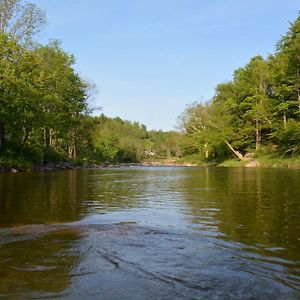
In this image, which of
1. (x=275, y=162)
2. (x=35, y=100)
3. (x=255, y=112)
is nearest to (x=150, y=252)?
(x=35, y=100)

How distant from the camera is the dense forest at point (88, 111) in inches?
1533

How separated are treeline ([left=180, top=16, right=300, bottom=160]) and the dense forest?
0.12 meters

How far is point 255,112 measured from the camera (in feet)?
199

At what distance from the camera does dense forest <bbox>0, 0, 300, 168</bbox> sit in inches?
1533

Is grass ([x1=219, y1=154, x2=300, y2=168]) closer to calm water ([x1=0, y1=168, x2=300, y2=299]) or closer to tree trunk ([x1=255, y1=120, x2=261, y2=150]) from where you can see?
tree trunk ([x1=255, y1=120, x2=261, y2=150])

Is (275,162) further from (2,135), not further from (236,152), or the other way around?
(2,135)

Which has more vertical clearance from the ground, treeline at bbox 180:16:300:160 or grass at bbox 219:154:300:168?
treeline at bbox 180:16:300:160

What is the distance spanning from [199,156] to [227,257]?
242 ft

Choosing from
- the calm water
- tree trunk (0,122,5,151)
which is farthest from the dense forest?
the calm water

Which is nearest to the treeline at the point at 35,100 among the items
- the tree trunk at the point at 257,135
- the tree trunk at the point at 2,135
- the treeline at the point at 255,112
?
the tree trunk at the point at 2,135

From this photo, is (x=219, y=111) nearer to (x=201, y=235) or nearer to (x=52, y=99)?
(x=52, y=99)

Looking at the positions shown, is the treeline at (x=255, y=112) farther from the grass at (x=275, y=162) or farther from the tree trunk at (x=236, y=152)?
the grass at (x=275, y=162)

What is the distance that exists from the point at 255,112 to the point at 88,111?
27124 mm

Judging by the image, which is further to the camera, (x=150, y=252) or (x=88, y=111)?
(x=88, y=111)
